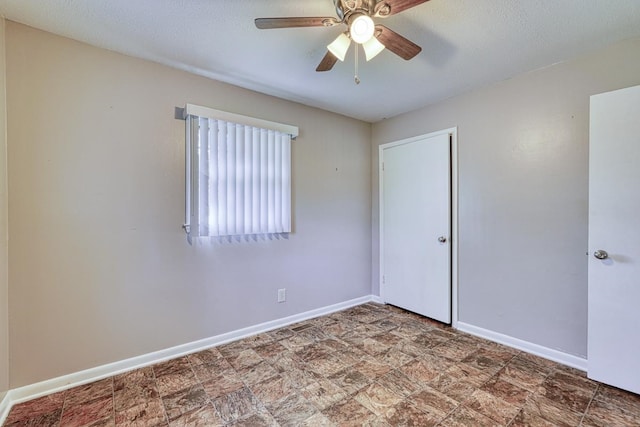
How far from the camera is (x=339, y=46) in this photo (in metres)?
1.69

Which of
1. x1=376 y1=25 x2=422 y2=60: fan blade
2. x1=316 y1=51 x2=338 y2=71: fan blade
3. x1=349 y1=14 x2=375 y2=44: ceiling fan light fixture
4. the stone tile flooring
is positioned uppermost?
x1=316 y1=51 x2=338 y2=71: fan blade

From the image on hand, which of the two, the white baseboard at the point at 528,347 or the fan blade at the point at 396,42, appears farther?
the white baseboard at the point at 528,347

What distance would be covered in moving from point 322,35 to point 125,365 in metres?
2.70

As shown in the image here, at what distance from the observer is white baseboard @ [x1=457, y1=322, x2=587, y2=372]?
2207mm

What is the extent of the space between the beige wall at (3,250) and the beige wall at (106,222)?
35mm

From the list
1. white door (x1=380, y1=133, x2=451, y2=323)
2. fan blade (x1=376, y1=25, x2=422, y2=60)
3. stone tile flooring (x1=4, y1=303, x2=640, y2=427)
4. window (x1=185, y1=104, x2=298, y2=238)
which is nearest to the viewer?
fan blade (x1=376, y1=25, x2=422, y2=60)

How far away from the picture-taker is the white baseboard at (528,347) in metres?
2.21

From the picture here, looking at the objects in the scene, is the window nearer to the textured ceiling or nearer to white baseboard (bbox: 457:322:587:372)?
the textured ceiling

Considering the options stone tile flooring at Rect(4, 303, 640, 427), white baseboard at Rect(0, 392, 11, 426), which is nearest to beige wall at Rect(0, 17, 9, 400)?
white baseboard at Rect(0, 392, 11, 426)

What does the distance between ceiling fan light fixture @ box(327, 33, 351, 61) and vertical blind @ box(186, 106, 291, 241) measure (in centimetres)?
123

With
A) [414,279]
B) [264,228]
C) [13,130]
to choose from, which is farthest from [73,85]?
[414,279]

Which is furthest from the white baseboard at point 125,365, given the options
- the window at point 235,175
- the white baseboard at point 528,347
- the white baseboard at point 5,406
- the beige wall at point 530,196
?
the beige wall at point 530,196

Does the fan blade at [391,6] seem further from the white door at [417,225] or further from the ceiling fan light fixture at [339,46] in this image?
the white door at [417,225]

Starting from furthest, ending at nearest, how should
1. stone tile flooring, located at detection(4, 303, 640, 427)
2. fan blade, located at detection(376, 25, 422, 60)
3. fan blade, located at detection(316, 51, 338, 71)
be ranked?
fan blade, located at detection(316, 51, 338, 71)
stone tile flooring, located at detection(4, 303, 640, 427)
fan blade, located at detection(376, 25, 422, 60)
